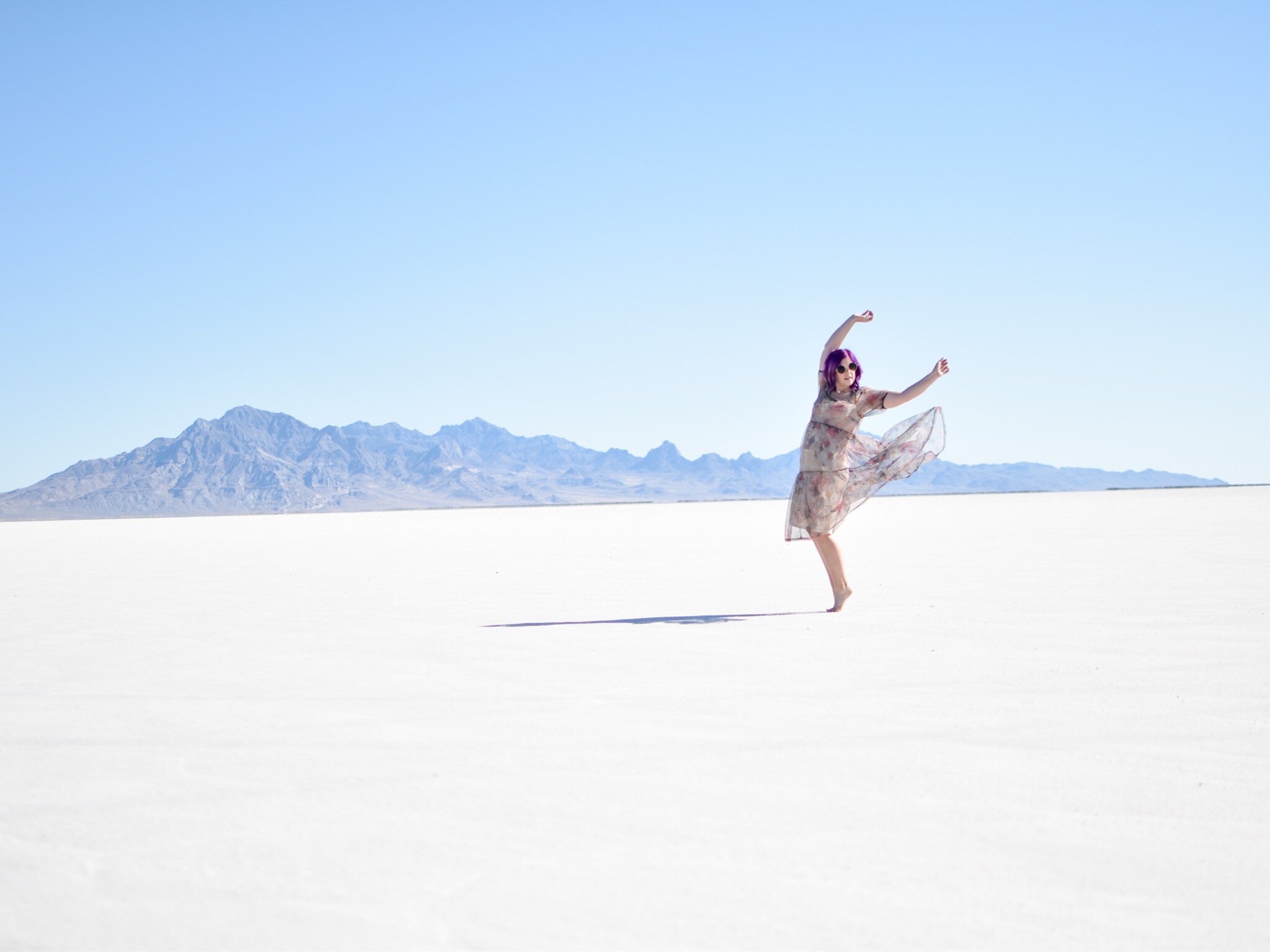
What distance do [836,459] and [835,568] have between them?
2.44ft

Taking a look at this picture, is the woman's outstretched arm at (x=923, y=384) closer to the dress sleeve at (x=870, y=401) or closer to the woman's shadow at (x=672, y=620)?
the dress sleeve at (x=870, y=401)

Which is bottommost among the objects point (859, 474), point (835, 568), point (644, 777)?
point (644, 777)

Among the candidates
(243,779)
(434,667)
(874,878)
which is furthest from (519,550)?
(874,878)

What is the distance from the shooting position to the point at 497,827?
2.76 metres

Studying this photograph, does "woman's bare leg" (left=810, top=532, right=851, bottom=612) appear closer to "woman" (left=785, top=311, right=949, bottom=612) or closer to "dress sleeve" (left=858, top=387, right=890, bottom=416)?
"woman" (left=785, top=311, right=949, bottom=612)

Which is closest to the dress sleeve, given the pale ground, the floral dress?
the floral dress

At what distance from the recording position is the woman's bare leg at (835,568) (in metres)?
7.31

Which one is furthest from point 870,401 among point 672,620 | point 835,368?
point 672,620

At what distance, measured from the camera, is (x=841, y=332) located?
7.48 m

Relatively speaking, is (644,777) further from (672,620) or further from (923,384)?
(923,384)

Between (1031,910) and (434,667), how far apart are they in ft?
11.3

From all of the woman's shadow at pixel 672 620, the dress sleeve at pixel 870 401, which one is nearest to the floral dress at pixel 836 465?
the dress sleeve at pixel 870 401

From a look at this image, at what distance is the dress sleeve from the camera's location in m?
7.50

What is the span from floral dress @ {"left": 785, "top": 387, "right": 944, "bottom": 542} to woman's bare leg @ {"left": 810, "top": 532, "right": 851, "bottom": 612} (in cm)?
8
